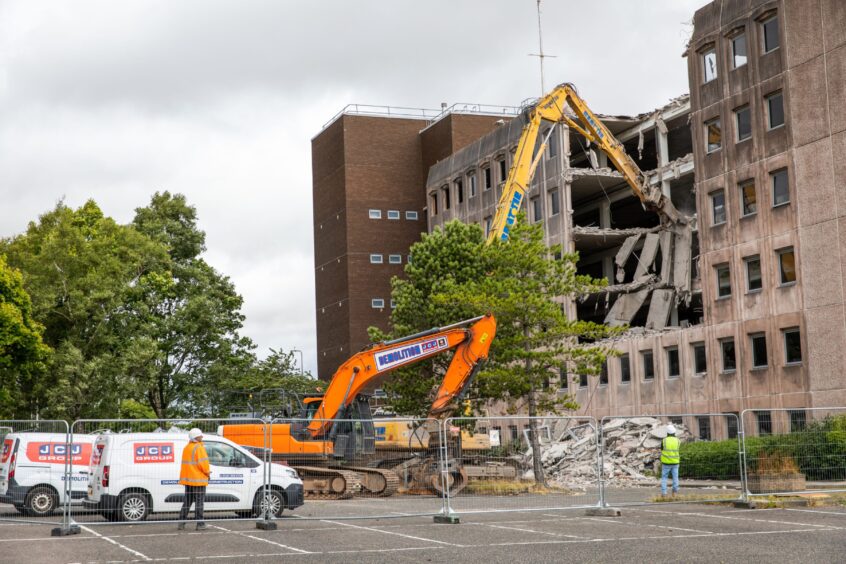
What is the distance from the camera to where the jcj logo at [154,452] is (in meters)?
21.0

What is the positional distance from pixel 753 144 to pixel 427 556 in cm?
3218

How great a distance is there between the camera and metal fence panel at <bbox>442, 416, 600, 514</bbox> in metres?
20.7

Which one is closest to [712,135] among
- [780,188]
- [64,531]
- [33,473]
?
[780,188]

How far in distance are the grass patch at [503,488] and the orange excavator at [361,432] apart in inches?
12.1

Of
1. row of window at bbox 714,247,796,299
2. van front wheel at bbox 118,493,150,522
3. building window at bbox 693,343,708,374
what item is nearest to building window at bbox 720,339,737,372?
building window at bbox 693,343,708,374

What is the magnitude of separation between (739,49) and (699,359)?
42.7ft

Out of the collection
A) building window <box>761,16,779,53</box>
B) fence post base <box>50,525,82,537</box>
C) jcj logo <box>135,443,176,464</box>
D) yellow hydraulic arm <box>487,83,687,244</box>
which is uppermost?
building window <box>761,16,779,53</box>

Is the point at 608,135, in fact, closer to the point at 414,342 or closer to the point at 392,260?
the point at 414,342

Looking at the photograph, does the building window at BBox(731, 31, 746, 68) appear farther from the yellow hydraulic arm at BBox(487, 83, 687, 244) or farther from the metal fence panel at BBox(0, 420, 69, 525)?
the metal fence panel at BBox(0, 420, 69, 525)

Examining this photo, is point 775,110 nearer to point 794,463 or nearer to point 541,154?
point 541,154

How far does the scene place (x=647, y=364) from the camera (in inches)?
1929

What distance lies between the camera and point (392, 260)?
260ft

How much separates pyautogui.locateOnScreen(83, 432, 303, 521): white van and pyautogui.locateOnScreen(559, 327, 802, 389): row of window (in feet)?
55.4

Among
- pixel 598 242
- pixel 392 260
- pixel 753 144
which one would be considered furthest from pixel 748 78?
pixel 392 260
